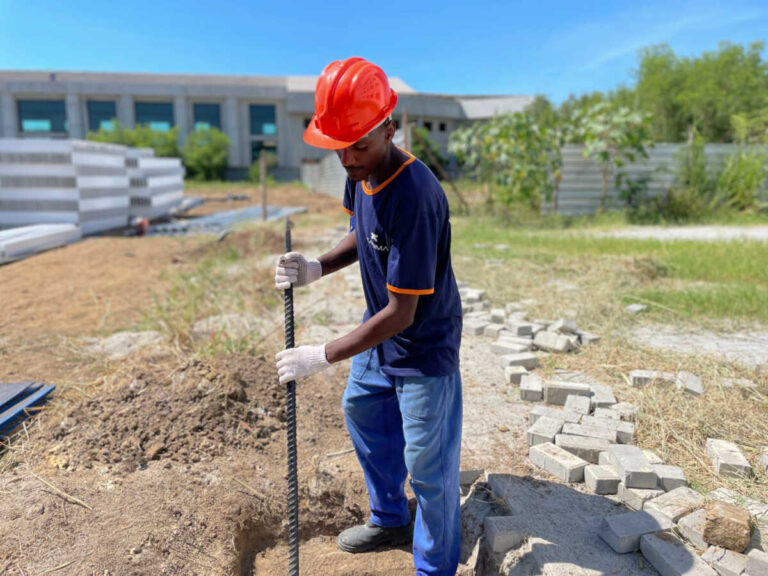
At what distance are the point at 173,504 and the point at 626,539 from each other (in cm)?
182

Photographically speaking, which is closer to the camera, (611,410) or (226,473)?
(226,473)

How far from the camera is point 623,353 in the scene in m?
3.98

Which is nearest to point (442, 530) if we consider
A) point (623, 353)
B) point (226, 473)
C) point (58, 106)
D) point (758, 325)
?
point (226, 473)

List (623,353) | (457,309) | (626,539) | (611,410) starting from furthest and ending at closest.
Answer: (623,353)
(611,410)
(626,539)
(457,309)

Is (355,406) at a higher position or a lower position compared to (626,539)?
higher

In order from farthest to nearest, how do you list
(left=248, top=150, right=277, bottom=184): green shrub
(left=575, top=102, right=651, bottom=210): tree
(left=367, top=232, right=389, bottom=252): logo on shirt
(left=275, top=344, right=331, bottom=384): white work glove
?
(left=248, top=150, right=277, bottom=184): green shrub
(left=575, top=102, right=651, bottom=210): tree
(left=275, top=344, right=331, bottom=384): white work glove
(left=367, top=232, right=389, bottom=252): logo on shirt

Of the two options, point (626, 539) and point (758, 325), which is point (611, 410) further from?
point (758, 325)

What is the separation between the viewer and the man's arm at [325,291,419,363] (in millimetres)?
1735

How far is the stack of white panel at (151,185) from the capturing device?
12.6 meters

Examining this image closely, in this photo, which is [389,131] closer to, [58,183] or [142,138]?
[58,183]

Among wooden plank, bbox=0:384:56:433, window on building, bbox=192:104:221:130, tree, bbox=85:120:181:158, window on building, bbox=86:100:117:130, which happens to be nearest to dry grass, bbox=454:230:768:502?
wooden plank, bbox=0:384:56:433

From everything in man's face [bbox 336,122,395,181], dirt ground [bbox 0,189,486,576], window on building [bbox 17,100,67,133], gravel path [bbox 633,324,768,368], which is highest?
window on building [bbox 17,100,67,133]

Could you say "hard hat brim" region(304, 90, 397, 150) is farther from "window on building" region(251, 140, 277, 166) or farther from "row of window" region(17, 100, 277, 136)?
"window on building" region(251, 140, 277, 166)

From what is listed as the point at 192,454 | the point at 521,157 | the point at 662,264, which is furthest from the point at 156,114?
the point at 192,454
